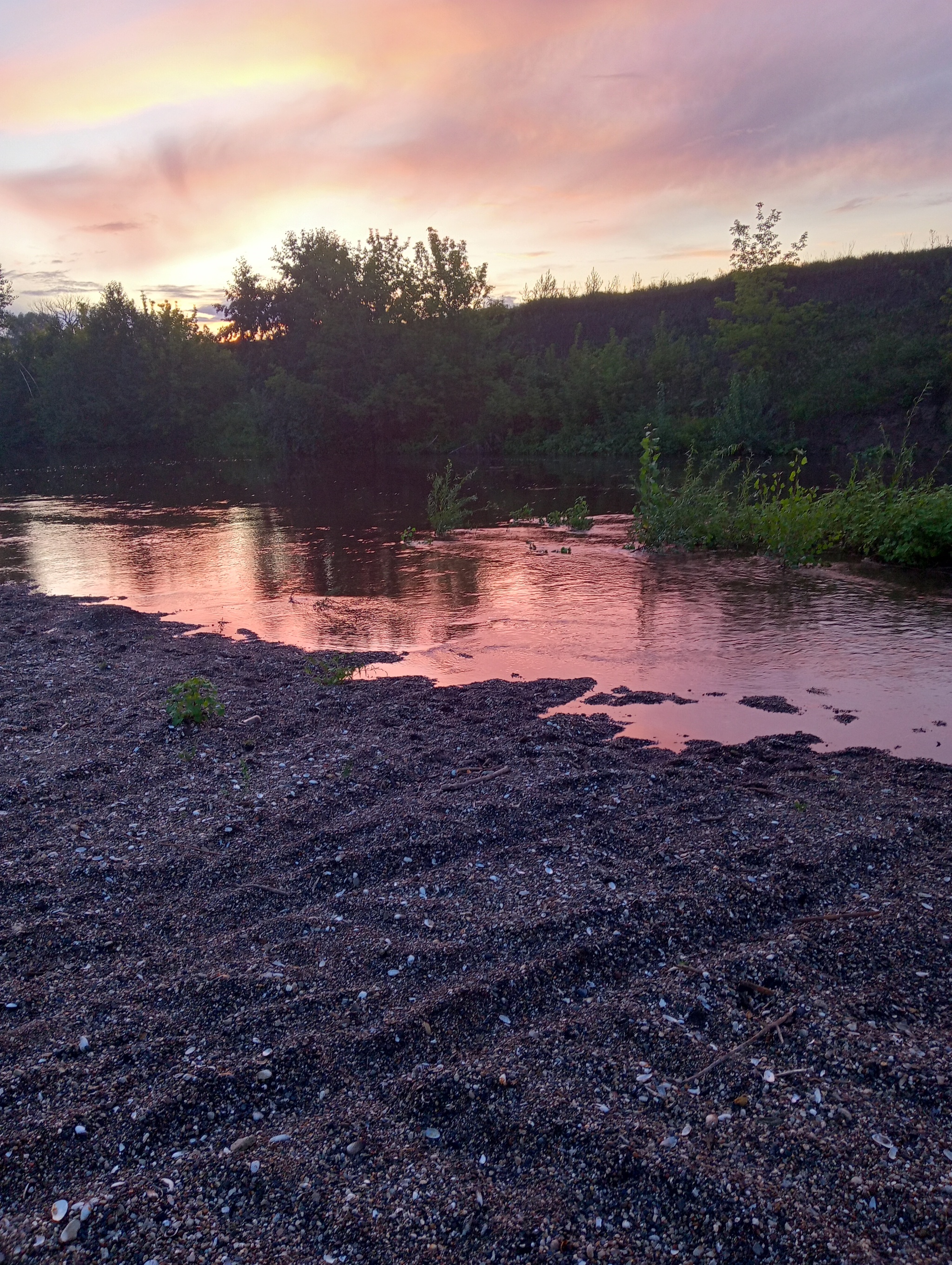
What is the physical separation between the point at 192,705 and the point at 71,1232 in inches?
174

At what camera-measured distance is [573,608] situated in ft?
35.1

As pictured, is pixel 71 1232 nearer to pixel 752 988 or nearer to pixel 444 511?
pixel 752 988

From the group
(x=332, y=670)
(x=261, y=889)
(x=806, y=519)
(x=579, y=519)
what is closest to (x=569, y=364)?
(x=579, y=519)

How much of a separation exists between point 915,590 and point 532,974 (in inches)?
370

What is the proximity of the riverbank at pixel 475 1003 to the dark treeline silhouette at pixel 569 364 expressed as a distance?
27764mm

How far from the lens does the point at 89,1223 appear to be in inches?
100

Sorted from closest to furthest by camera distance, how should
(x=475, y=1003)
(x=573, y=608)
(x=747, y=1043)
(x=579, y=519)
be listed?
(x=747, y=1043)
(x=475, y=1003)
(x=573, y=608)
(x=579, y=519)

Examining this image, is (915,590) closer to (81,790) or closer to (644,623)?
(644,623)

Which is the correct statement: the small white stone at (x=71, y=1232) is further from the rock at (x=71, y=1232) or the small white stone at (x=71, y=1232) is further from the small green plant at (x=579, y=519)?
the small green plant at (x=579, y=519)

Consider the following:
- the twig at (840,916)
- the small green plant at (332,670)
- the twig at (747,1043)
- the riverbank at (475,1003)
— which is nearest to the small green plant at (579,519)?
the small green plant at (332,670)

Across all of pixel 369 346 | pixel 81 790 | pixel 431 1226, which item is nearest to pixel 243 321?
pixel 369 346

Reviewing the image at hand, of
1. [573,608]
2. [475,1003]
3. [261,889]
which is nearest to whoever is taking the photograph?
[475,1003]

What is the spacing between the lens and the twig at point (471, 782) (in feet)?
18.0

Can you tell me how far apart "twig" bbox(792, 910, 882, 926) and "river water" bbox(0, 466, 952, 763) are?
7.98ft
